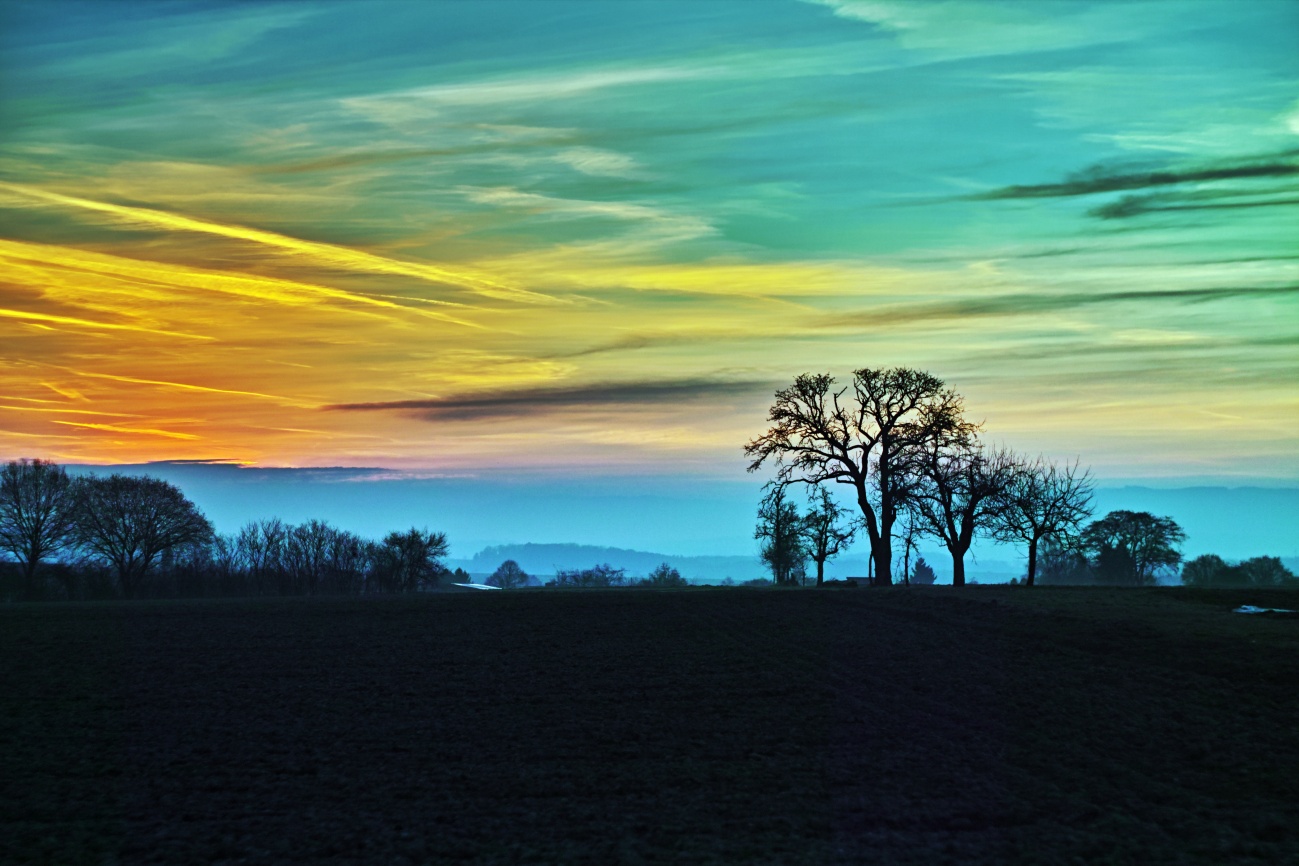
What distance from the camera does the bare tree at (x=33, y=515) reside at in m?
85.2

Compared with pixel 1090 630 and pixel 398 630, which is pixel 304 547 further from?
pixel 1090 630

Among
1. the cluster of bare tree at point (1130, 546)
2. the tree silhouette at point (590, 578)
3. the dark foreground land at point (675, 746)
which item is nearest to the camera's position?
the dark foreground land at point (675, 746)

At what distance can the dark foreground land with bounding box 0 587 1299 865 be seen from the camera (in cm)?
1314

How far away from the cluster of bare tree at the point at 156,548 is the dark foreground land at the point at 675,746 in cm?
4779

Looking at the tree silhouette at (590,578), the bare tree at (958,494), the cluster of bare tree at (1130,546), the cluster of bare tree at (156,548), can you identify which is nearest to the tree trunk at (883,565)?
the bare tree at (958,494)

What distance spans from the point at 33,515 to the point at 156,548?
1075cm

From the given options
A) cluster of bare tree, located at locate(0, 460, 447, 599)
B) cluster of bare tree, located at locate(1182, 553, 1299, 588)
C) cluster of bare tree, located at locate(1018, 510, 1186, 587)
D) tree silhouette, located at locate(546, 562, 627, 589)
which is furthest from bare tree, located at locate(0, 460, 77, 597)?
cluster of bare tree, located at locate(1182, 553, 1299, 588)

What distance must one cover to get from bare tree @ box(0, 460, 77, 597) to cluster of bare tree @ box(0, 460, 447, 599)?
80 mm

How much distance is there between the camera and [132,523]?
3445 inches

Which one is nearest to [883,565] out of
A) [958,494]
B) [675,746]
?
[958,494]

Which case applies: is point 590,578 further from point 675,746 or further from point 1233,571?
point 675,746

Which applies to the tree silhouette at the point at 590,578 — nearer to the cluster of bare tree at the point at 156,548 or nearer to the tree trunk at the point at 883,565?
the cluster of bare tree at the point at 156,548

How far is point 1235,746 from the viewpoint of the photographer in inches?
681

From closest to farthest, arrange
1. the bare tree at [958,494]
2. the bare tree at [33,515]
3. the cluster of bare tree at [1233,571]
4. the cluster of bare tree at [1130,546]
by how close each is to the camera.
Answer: the bare tree at [958,494] < the bare tree at [33,515] < the cluster of bare tree at [1233,571] < the cluster of bare tree at [1130,546]
